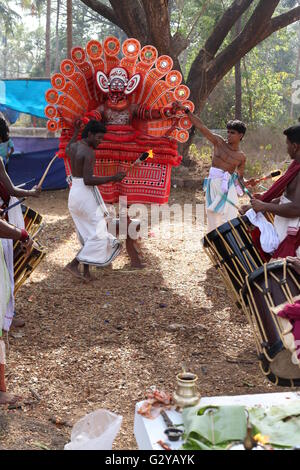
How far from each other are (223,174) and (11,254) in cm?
288

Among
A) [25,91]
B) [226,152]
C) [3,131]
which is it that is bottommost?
[226,152]

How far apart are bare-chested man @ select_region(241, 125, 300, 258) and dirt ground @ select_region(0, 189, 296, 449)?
37.5 inches

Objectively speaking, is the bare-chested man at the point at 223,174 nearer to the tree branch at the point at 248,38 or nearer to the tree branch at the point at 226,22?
the tree branch at the point at 248,38

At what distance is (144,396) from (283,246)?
1.41 metres

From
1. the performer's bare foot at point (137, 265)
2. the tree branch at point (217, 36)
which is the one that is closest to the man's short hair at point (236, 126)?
the performer's bare foot at point (137, 265)

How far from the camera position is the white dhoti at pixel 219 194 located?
239 inches

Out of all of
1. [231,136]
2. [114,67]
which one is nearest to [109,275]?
[231,136]

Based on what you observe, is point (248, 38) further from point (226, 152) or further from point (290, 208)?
point (290, 208)

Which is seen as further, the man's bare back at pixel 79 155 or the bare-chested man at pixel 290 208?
the man's bare back at pixel 79 155

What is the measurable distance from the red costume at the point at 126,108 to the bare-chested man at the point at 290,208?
2679 millimetres

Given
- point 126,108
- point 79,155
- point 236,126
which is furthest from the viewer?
point 126,108

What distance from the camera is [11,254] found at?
4.05 metres

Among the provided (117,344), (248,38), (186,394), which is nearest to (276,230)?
(117,344)
